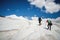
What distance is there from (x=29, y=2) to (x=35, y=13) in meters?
0.25

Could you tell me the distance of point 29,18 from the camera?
8.95 feet

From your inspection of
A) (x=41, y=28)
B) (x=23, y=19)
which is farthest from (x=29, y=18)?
(x=41, y=28)

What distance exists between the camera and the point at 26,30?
2662 mm

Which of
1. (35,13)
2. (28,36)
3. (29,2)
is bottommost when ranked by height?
(28,36)

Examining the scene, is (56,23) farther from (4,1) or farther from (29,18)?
(4,1)

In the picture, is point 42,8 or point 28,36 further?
point 42,8

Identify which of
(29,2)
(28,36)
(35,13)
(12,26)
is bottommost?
(28,36)

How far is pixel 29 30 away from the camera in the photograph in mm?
2662

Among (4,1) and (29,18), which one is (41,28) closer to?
(29,18)

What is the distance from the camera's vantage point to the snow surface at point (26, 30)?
2.59m

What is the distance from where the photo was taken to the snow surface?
2592 millimetres

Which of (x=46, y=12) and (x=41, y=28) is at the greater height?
(x=46, y=12)

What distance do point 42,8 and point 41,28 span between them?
407mm

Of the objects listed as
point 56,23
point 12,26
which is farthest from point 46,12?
point 12,26
